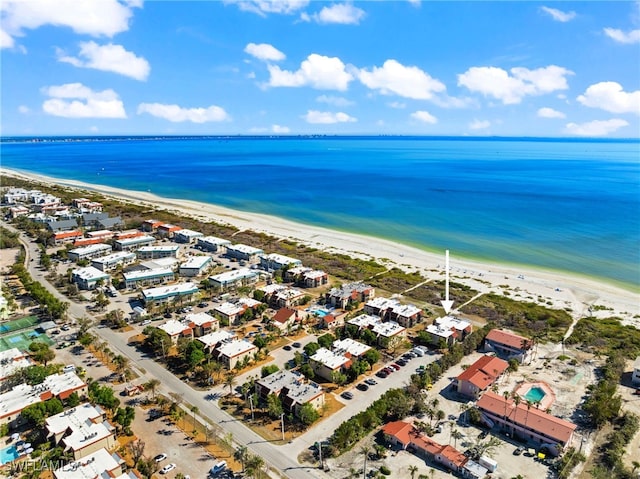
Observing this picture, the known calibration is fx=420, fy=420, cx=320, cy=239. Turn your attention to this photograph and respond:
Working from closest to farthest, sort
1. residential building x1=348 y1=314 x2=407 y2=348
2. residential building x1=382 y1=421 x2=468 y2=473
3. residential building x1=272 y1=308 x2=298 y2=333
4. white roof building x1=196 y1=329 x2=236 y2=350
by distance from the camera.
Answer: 1. residential building x1=382 y1=421 x2=468 y2=473
2. white roof building x1=196 y1=329 x2=236 y2=350
3. residential building x1=348 y1=314 x2=407 y2=348
4. residential building x1=272 y1=308 x2=298 y2=333

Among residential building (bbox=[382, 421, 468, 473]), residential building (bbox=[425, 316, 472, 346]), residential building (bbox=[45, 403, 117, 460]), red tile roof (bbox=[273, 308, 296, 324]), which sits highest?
residential building (bbox=[425, 316, 472, 346])

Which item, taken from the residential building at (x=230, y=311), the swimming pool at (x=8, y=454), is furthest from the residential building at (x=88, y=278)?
the swimming pool at (x=8, y=454)

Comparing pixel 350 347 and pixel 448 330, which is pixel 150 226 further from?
pixel 448 330

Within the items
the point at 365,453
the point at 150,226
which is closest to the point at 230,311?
the point at 365,453

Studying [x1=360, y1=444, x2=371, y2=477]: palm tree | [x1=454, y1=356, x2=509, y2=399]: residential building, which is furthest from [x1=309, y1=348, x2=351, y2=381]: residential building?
[x1=454, y1=356, x2=509, y2=399]: residential building

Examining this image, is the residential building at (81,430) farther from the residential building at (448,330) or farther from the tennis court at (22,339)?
the residential building at (448,330)

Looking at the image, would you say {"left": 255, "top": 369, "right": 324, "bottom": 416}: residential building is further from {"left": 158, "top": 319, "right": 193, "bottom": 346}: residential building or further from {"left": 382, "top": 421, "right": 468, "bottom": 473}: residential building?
{"left": 158, "top": 319, "right": 193, "bottom": 346}: residential building

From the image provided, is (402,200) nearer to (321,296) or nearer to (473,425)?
(321,296)
